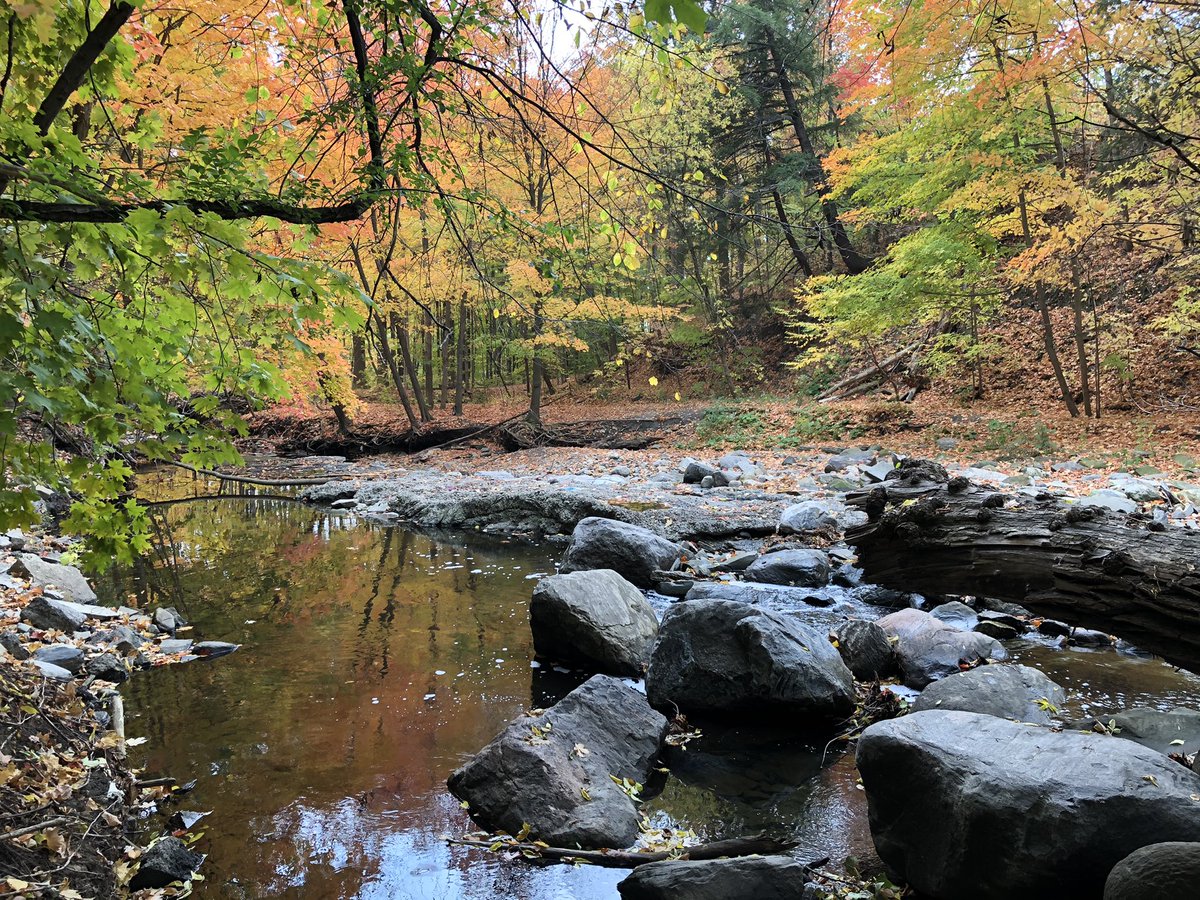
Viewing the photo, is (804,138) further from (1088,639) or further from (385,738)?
(385,738)

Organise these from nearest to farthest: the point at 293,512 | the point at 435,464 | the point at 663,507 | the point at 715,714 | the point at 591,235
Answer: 1. the point at 591,235
2. the point at 715,714
3. the point at 663,507
4. the point at 293,512
5. the point at 435,464

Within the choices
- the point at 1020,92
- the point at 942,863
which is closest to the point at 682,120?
the point at 1020,92

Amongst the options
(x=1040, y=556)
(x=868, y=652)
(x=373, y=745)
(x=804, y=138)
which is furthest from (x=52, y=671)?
(x=804, y=138)

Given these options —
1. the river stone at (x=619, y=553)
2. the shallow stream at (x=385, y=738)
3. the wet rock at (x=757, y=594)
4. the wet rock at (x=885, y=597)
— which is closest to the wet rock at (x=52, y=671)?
the shallow stream at (x=385, y=738)

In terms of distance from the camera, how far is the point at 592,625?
555 centimetres

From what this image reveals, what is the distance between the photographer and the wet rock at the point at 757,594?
6.81 m

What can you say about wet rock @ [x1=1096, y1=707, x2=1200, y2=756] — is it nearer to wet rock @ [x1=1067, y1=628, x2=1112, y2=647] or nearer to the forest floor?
wet rock @ [x1=1067, y1=628, x2=1112, y2=647]

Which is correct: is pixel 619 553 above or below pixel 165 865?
above

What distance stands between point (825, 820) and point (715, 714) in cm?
122

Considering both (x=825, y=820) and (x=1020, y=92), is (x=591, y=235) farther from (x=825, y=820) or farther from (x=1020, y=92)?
(x=1020, y=92)

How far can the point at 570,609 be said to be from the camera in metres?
5.62

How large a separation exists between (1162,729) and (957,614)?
2.26 meters

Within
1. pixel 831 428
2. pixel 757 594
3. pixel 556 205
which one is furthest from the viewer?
pixel 831 428

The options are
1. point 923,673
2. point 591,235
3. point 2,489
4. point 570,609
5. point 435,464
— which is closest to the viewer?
point 2,489
